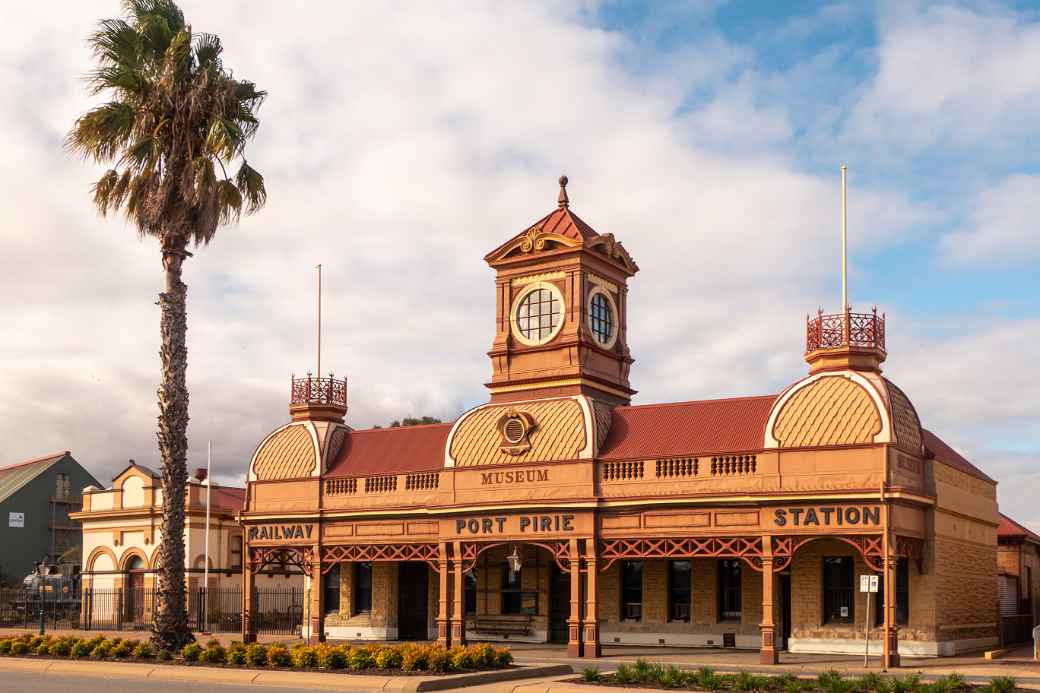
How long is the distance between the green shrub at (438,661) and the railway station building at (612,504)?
28.3ft

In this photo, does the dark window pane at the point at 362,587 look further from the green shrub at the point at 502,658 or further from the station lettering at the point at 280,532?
the green shrub at the point at 502,658

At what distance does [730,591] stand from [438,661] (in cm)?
1318

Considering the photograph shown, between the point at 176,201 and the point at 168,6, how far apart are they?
15.2 ft

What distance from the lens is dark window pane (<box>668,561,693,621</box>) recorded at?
35156mm

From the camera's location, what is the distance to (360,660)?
978 inches

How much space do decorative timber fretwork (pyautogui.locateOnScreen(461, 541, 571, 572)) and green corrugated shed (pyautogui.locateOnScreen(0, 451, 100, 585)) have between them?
38424 mm

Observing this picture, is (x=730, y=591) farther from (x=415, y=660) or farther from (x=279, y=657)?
(x=279, y=657)

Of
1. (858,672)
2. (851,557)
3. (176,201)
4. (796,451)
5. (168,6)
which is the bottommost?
(858,672)

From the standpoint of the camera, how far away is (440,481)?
118 feet

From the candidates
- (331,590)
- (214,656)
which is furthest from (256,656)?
(331,590)

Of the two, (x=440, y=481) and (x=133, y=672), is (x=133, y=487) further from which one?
(x=133, y=672)

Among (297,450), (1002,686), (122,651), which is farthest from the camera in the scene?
(297,450)

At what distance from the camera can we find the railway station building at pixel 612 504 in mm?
30203

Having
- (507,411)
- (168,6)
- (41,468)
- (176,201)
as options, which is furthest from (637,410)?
(41,468)
